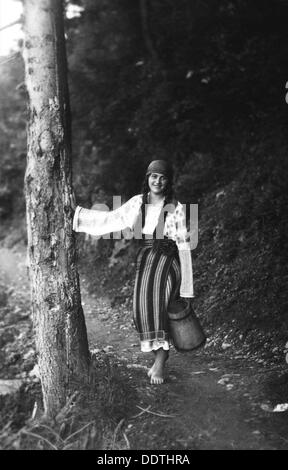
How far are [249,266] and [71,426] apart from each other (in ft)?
12.7

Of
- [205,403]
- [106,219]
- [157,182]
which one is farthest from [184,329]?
[157,182]

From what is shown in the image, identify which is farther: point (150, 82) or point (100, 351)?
point (150, 82)

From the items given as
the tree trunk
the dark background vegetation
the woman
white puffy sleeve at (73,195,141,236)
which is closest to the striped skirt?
the woman

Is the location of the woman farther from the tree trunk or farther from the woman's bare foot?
the tree trunk

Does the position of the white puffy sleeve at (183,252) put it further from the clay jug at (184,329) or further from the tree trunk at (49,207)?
the tree trunk at (49,207)

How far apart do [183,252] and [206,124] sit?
18.0ft

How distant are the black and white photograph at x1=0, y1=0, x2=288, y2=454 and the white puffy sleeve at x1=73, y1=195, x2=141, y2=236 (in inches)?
0.6

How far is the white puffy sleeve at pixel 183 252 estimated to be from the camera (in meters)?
4.77

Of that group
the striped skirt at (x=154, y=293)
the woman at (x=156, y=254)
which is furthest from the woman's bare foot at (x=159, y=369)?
the striped skirt at (x=154, y=293)

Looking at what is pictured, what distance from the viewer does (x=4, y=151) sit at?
56.4 feet

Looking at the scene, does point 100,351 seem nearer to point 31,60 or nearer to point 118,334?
point 118,334

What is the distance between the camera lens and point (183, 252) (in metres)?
4.79
